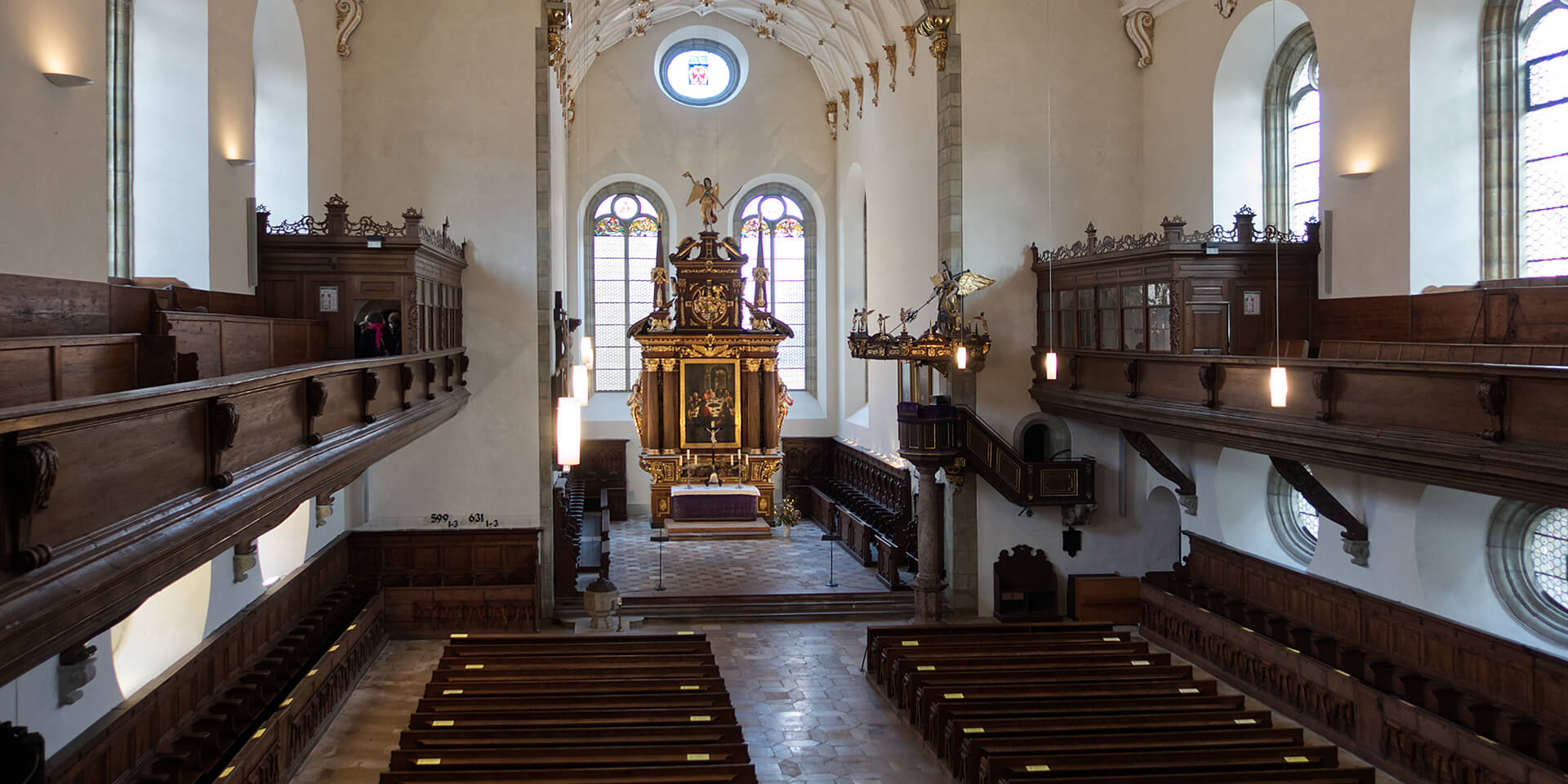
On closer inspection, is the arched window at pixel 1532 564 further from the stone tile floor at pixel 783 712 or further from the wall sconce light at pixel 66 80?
the wall sconce light at pixel 66 80

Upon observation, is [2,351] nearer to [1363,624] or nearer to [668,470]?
[1363,624]

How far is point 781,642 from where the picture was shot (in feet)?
51.9

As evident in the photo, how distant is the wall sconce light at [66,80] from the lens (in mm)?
8094

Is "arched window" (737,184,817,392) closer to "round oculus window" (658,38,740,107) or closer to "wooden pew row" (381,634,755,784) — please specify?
"round oculus window" (658,38,740,107)

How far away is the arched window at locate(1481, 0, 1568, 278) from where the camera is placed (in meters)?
11.4

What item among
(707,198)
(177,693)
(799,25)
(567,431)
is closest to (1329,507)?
(567,431)

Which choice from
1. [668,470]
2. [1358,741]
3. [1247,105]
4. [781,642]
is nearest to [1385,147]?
[1247,105]

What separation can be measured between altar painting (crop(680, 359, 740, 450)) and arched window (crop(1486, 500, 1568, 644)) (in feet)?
50.8

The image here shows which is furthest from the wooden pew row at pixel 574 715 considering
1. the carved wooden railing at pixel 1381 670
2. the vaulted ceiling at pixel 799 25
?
the vaulted ceiling at pixel 799 25

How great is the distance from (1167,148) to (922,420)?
563cm

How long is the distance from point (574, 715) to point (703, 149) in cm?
1844

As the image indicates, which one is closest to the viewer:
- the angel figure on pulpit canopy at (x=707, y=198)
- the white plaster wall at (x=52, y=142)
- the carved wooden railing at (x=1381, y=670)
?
the white plaster wall at (x=52, y=142)

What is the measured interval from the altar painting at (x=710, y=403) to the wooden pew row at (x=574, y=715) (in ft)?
38.2

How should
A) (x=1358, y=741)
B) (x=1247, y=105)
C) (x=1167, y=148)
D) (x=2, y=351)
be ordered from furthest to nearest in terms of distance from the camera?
(x=1167, y=148), (x=1247, y=105), (x=1358, y=741), (x=2, y=351)
